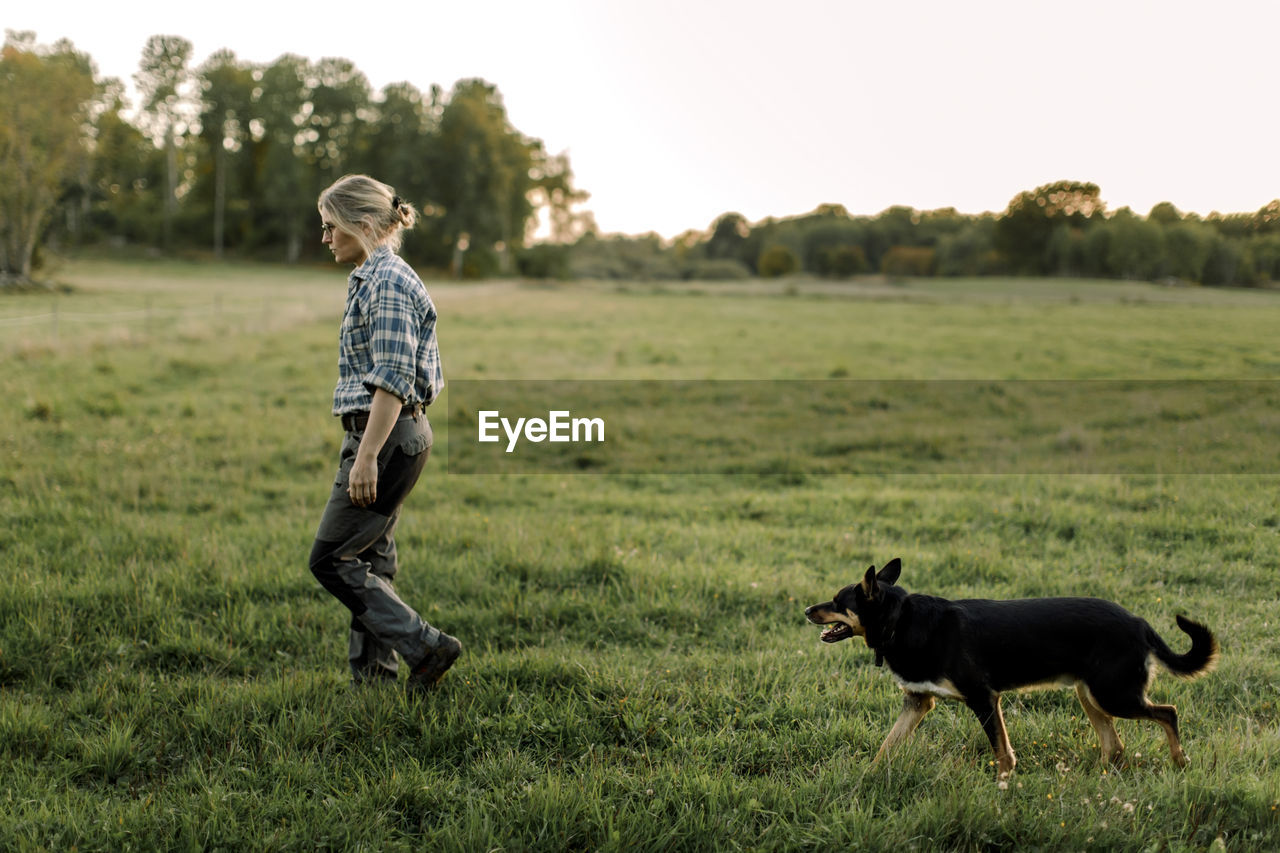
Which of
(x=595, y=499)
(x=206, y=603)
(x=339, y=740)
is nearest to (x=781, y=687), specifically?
(x=339, y=740)

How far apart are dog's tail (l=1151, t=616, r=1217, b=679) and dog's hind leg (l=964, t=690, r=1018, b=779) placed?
70 centimetres

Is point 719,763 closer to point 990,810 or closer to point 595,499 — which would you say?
point 990,810

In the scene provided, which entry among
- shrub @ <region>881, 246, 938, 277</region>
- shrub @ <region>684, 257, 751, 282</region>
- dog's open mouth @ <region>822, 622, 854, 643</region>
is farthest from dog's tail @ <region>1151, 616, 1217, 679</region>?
shrub @ <region>684, 257, 751, 282</region>

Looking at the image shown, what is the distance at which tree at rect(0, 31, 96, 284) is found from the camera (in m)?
→ 36.7

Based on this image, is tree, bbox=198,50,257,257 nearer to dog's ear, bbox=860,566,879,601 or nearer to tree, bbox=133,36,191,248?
tree, bbox=133,36,191,248

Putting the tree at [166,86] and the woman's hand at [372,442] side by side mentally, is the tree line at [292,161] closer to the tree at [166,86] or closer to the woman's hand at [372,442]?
the tree at [166,86]

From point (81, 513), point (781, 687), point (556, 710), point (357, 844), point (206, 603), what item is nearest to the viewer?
point (357, 844)

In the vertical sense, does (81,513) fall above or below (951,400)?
below

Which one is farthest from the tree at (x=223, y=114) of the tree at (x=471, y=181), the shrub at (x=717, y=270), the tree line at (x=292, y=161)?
the shrub at (x=717, y=270)

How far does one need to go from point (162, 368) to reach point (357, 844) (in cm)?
1572

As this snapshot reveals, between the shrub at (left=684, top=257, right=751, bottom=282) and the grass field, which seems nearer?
the grass field

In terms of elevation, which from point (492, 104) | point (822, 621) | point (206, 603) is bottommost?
point (206, 603)

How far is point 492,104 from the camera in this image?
286 ft

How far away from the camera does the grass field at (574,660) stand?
A: 10.7 feet
